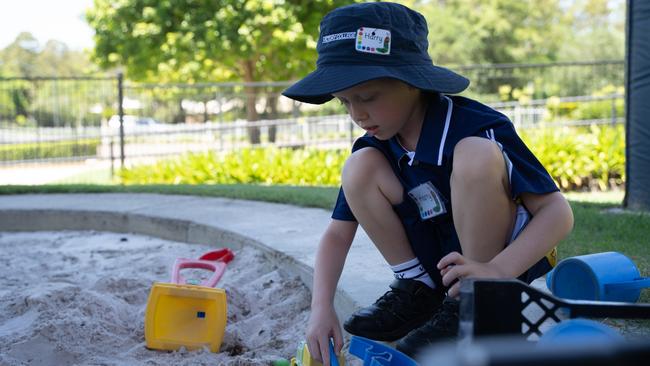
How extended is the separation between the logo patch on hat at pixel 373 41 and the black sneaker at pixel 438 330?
0.59 meters

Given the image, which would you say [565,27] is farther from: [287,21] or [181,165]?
[181,165]

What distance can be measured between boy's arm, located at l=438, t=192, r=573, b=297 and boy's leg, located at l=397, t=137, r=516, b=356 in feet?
0.20

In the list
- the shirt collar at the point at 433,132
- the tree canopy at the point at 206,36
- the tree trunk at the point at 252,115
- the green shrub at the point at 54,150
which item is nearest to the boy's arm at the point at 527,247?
the shirt collar at the point at 433,132

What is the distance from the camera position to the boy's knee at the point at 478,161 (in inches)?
62.0

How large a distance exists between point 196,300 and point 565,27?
43.0 m

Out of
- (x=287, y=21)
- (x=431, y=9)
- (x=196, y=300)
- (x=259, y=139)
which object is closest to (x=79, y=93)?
(x=259, y=139)

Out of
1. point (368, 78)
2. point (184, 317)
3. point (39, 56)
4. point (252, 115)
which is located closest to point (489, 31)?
point (252, 115)

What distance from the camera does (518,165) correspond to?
5.37 ft

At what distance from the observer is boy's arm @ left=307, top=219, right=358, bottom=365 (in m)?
1.73

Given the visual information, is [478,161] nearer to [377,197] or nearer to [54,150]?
[377,197]

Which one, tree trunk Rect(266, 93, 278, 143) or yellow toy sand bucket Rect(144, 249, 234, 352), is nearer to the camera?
yellow toy sand bucket Rect(144, 249, 234, 352)

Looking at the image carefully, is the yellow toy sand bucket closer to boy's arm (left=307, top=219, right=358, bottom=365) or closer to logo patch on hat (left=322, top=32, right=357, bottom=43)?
boy's arm (left=307, top=219, right=358, bottom=365)

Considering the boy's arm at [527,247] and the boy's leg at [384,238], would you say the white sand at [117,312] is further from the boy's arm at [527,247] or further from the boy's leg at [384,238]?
the boy's arm at [527,247]

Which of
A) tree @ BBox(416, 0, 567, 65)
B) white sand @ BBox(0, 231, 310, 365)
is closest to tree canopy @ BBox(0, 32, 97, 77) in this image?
tree @ BBox(416, 0, 567, 65)
